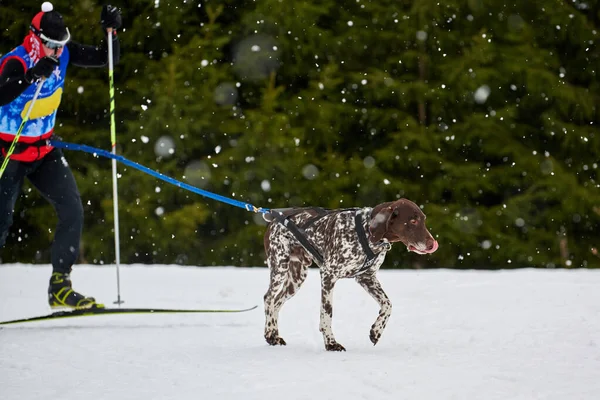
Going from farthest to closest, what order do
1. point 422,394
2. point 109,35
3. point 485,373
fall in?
point 109,35
point 485,373
point 422,394

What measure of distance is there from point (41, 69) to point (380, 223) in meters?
2.89

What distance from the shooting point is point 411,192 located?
13.8 m

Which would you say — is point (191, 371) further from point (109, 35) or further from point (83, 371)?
point (109, 35)

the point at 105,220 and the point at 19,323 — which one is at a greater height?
the point at 105,220

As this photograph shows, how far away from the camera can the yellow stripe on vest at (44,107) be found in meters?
6.37

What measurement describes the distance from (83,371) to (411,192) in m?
9.76

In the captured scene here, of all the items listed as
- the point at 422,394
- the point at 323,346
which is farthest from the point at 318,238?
the point at 422,394

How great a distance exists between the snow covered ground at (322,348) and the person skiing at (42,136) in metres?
0.57

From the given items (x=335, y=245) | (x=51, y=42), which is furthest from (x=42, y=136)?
(x=335, y=245)

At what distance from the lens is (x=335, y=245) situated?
5074 mm

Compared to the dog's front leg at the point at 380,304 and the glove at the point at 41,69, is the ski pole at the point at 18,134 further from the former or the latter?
the dog's front leg at the point at 380,304

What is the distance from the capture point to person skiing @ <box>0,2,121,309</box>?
6227mm

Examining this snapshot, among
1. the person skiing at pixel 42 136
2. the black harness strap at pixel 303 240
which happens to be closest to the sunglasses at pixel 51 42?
the person skiing at pixel 42 136

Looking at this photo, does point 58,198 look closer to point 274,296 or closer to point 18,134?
point 18,134
